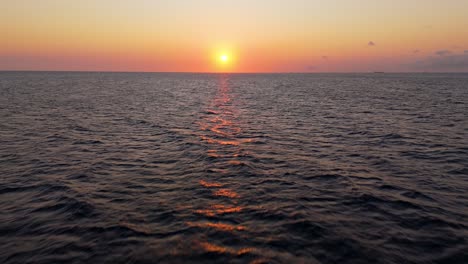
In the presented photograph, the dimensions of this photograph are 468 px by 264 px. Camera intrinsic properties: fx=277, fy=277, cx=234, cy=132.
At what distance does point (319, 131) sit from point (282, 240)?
69.2ft

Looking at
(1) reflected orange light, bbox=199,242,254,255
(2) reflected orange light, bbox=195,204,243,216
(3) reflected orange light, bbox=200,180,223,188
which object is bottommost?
(1) reflected orange light, bbox=199,242,254,255

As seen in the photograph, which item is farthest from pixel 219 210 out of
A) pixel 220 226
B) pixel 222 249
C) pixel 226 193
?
pixel 222 249

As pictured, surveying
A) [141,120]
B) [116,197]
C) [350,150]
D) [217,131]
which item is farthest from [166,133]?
[350,150]

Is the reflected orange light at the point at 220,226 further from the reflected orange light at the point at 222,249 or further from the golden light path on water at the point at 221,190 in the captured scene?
the reflected orange light at the point at 222,249

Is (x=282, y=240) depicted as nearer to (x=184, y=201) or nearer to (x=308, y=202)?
(x=308, y=202)

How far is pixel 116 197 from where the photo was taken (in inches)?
544

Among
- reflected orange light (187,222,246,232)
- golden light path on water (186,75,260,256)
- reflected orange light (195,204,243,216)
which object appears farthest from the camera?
reflected orange light (195,204,243,216)

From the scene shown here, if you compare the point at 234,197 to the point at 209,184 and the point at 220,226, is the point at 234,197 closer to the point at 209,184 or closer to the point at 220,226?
the point at 209,184

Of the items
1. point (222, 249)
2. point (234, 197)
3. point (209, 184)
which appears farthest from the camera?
point (209, 184)

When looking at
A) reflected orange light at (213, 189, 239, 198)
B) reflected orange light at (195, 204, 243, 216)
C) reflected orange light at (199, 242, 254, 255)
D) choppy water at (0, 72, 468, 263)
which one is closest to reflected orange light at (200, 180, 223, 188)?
choppy water at (0, 72, 468, 263)

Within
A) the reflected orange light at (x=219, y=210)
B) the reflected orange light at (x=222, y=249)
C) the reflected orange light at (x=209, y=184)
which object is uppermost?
the reflected orange light at (x=209, y=184)

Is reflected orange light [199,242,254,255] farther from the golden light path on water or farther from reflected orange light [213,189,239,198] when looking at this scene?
reflected orange light [213,189,239,198]

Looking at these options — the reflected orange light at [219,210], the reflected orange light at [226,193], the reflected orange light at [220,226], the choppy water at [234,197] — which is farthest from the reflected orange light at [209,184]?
the reflected orange light at [220,226]

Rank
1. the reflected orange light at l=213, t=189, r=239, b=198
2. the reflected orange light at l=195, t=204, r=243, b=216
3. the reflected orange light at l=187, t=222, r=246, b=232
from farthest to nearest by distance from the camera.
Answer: the reflected orange light at l=213, t=189, r=239, b=198 → the reflected orange light at l=195, t=204, r=243, b=216 → the reflected orange light at l=187, t=222, r=246, b=232
